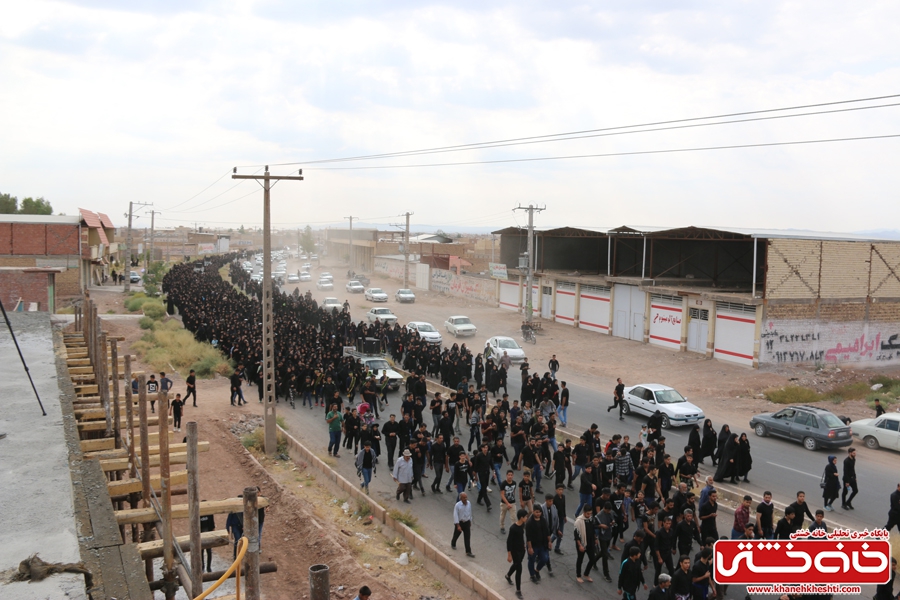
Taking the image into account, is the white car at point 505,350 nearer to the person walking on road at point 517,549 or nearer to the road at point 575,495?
the road at point 575,495

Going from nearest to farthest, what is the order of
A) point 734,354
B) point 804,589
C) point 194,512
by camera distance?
point 194,512 → point 804,589 → point 734,354

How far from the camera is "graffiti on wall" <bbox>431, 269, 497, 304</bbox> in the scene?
52.0 meters

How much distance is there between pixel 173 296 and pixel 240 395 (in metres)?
24.1

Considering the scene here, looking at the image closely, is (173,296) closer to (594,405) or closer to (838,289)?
(594,405)

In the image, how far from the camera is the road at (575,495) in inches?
436

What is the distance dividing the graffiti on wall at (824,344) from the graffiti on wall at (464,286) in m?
24.9

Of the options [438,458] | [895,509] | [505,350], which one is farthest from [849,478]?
[505,350]

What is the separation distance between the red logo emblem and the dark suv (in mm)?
8182

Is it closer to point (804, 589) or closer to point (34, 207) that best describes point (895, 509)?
point (804, 589)

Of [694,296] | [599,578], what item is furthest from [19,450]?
[694,296]

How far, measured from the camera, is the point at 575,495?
1405 centimetres

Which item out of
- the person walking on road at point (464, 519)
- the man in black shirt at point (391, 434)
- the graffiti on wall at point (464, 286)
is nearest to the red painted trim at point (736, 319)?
the man in black shirt at point (391, 434)

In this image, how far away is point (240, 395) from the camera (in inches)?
864

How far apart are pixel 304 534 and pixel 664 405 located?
11388 mm
